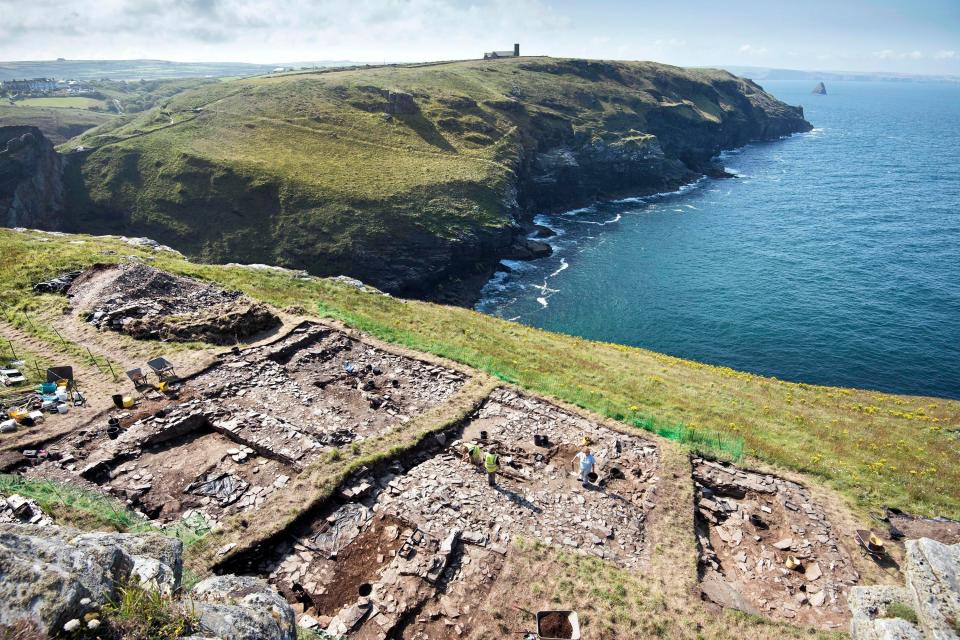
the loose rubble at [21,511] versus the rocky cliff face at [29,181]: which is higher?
the rocky cliff face at [29,181]

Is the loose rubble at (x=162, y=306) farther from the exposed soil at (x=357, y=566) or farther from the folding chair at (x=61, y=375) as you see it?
the exposed soil at (x=357, y=566)

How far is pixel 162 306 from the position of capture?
31.8 meters

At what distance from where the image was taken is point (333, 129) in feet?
359

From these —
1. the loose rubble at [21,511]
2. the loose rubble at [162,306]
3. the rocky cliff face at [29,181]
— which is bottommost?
the loose rubble at [21,511]

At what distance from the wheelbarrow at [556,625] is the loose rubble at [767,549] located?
562 centimetres

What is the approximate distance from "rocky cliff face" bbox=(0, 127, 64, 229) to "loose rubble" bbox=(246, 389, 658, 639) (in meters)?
89.9

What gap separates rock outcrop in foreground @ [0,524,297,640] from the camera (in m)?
7.67

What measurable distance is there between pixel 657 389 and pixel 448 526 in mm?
21886

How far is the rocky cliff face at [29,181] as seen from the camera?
78688 millimetres

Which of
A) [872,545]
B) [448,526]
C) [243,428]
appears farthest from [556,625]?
[243,428]

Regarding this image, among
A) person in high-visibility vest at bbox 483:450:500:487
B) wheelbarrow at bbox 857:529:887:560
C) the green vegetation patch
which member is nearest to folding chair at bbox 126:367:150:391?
person in high-visibility vest at bbox 483:450:500:487

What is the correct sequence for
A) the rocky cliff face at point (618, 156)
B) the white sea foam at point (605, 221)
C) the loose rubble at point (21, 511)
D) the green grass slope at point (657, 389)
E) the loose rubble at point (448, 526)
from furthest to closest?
the rocky cliff face at point (618, 156)
the white sea foam at point (605, 221)
the green grass slope at point (657, 389)
the loose rubble at point (448, 526)
the loose rubble at point (21, 511)

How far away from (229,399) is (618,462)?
19.7 m

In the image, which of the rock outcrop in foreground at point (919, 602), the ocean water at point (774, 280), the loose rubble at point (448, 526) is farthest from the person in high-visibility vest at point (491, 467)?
the ocean water at point (774, 280)
